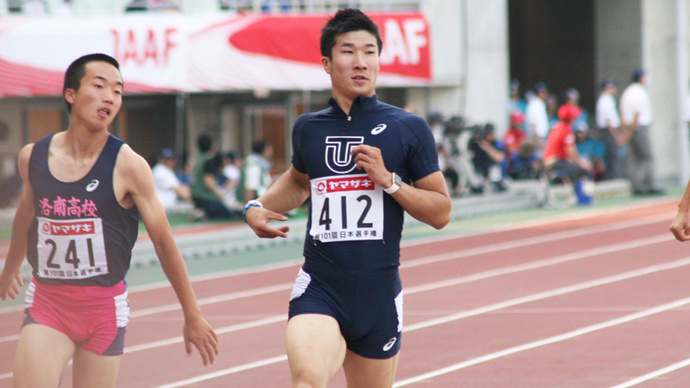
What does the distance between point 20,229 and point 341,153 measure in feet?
4.61

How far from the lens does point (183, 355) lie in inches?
330

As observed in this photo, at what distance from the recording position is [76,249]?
4.41 m

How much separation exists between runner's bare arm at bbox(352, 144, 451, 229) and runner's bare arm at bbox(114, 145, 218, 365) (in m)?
0.85

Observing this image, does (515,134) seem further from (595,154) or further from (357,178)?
(357,178)

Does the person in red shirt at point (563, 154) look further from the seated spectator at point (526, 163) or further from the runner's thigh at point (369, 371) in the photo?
the runner's thigh at point (369, 371)

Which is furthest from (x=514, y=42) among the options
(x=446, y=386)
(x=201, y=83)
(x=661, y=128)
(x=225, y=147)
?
(x=446, y=386)

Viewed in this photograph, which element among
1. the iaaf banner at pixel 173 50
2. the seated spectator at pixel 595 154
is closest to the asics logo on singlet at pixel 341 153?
the iaaf banner at pixel 173 50

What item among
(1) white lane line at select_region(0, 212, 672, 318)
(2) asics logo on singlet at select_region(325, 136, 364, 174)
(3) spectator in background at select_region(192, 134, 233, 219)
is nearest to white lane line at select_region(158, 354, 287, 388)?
(1) white lane line at select_region(0, 212, 672, 318)

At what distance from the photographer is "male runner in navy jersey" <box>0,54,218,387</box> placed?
Result: 14.4 ft

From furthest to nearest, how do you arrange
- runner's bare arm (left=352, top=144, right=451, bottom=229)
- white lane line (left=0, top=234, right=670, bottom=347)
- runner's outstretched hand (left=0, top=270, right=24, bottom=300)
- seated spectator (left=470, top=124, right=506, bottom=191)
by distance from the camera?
seated spectator (left=470, top=124, right=506, bottom=191), white lane line (left=0, top=234, right=670, bottom=347), runner's outstretched hand (left=0, top=270, right=24, bottom=300), runner's bare arm (left=352, top=144, right=451, bottom=229)

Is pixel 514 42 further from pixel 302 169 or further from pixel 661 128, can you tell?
pixel 302 169

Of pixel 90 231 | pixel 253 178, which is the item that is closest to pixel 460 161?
pixel 253 178

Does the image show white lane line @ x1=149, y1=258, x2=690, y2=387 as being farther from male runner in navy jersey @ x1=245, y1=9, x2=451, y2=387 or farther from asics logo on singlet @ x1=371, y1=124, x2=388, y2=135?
asics logo on singlet @ x1=371, y1=124, x2=388, y2=135

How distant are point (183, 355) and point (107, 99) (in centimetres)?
427
